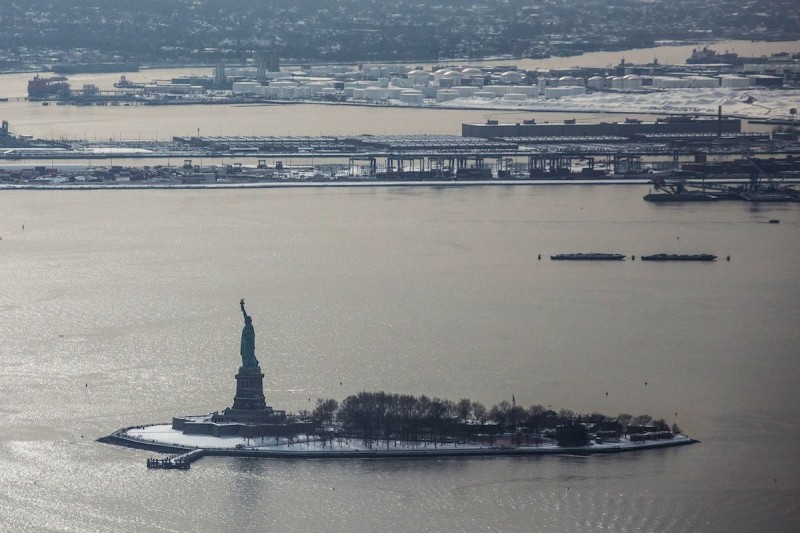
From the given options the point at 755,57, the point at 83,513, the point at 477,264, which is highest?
the point at 755,57

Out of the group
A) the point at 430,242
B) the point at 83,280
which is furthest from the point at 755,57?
the point at 83,280

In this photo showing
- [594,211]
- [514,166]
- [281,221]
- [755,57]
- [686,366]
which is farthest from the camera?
[755,57]

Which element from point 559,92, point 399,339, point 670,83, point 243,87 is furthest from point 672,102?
point 399,339

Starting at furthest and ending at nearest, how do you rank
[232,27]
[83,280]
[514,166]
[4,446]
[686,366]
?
[232,27]
[514,166]
[83,280]
[686,366]
[4,446]

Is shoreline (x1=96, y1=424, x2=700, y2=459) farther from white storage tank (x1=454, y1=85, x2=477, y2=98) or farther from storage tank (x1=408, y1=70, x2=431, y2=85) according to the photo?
storage tank (x1=408, y1=70, x2=431, y2=85)

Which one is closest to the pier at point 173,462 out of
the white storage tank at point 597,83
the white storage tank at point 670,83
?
the white storage tank at point 670,83

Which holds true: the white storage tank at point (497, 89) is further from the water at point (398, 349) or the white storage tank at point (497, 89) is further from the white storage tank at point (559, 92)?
the water at point (398, 349)

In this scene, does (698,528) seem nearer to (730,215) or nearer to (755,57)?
(730,215)

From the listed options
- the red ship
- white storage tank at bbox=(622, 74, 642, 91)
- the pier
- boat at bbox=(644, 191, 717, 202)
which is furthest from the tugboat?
the red ship

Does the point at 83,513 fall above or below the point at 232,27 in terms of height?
below
